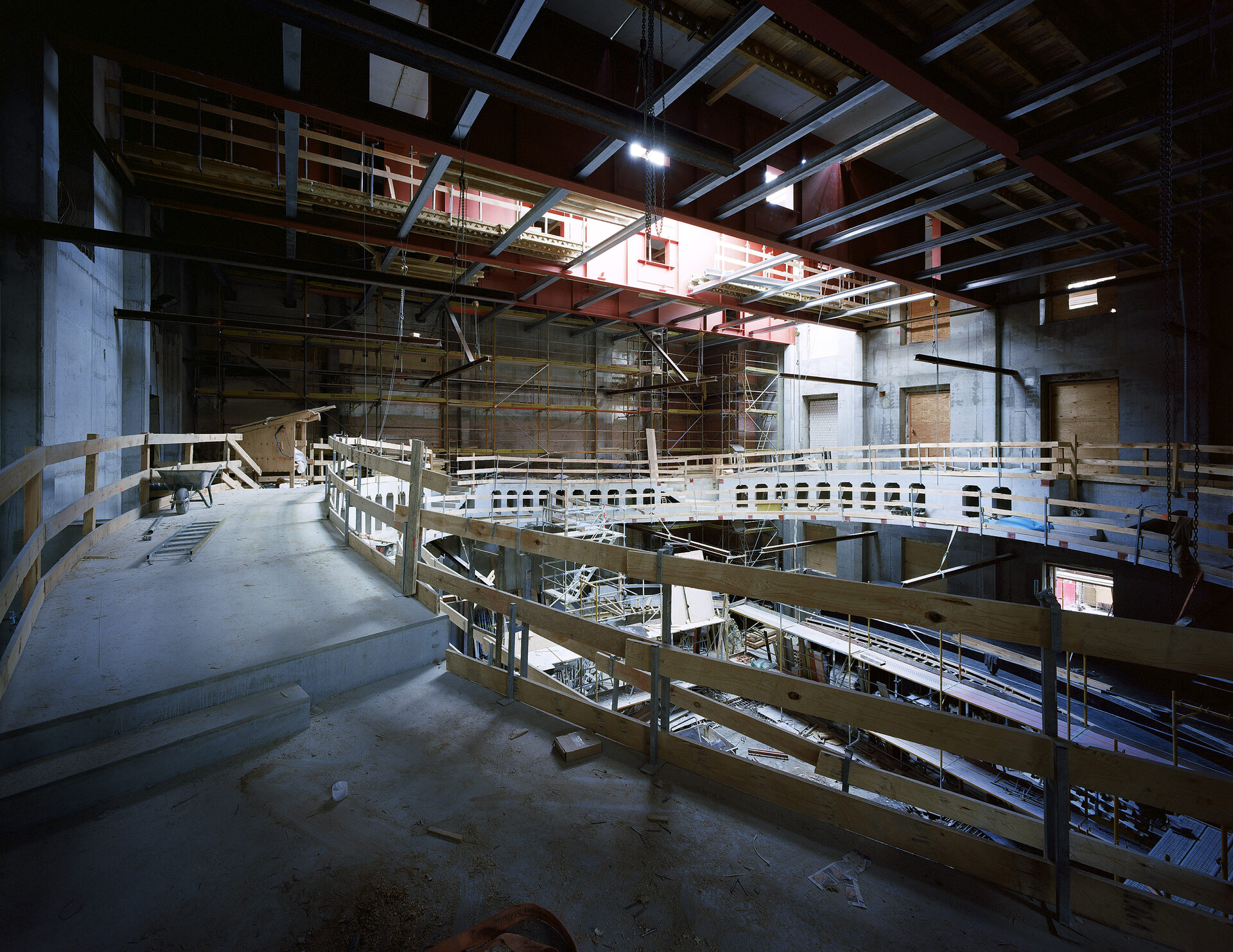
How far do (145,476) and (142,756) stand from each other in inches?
294

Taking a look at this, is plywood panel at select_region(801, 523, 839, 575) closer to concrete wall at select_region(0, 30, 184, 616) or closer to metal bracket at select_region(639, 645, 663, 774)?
metal bracket at select_region(639, 645, 663, 774)

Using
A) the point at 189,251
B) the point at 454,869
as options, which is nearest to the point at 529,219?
the point at 189,251

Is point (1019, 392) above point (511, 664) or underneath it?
above

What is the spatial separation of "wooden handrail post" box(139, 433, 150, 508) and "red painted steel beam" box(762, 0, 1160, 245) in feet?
32.3

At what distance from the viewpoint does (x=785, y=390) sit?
2195 cm

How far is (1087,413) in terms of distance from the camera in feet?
43.9

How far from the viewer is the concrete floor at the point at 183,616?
2.94 meters

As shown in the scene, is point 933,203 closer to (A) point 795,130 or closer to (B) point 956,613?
(A) point 795,130

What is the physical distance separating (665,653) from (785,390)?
20.9 meters

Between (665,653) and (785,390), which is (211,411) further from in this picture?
(785,390)

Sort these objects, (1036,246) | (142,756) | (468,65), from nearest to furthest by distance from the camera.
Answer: (142,756), (468,65), (1036,246)

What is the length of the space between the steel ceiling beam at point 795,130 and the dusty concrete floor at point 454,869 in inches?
208

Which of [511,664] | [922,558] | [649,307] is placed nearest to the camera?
[511,664]

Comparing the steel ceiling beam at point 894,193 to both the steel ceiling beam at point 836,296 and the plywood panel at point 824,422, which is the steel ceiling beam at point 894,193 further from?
the plywood panel at point 824,422
